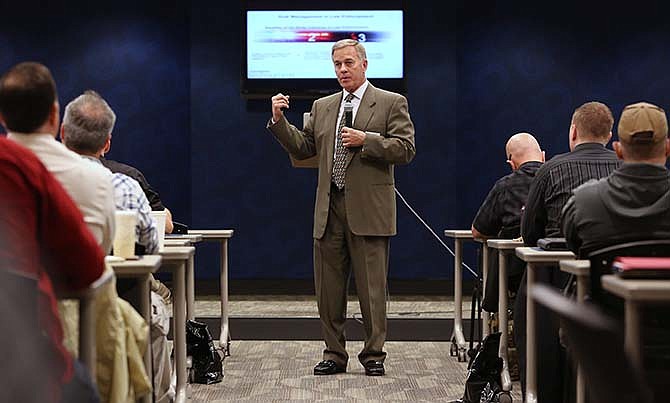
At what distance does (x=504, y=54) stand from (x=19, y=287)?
22.9ft

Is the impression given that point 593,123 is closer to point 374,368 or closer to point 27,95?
point 374,368

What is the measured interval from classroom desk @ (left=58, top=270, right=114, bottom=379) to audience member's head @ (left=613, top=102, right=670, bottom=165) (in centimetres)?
168

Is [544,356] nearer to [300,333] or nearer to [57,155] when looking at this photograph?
[57,155]

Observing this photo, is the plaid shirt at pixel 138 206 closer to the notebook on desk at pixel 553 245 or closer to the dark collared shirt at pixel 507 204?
the notebook on desk at pixel 553 245

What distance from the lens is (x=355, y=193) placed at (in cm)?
506

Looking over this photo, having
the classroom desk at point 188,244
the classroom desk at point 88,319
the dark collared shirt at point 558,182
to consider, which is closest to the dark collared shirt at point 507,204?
the dark collared shirt at point 558,182

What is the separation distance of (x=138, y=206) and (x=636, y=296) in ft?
5.76

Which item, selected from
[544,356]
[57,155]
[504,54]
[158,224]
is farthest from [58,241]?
[504,54]

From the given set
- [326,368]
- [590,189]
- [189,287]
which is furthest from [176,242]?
[590,189]

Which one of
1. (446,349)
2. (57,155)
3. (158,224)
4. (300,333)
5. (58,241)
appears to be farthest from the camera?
(300,333)

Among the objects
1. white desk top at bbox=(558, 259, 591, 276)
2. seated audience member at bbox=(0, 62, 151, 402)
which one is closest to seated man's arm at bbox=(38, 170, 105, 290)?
seated audience member at bbox=(0, 62, 151, 402)

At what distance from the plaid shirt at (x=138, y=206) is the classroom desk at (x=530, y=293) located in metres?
1.36

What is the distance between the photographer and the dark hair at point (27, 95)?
2.53 metres

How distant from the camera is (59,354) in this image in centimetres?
229
